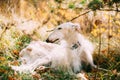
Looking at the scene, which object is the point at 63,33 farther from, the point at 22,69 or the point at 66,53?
the point at 22,69

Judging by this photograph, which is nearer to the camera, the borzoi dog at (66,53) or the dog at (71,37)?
the borzoi dog at (66,53)

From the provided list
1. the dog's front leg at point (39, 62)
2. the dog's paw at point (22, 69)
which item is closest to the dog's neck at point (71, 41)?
the dog's front leg at point (39, 62)

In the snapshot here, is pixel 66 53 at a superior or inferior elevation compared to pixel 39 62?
superior

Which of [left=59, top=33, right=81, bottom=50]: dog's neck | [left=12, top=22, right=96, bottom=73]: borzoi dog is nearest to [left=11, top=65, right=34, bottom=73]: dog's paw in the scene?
[left=12, top=22, right=96, bottom=73]: borzoi dog

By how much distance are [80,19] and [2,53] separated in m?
3.38

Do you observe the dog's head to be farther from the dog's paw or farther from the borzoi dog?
the dog's paw

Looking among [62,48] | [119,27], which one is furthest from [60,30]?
[119,27]

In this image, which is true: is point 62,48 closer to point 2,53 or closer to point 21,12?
point 2,53

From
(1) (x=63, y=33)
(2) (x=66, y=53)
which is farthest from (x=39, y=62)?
(1) (x=63, y=33)

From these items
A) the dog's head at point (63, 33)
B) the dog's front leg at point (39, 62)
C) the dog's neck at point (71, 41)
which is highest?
the dog's head at point (63, 33)

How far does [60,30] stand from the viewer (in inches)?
307

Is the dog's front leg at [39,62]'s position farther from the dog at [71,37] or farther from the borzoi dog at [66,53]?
the dog at [71,37]

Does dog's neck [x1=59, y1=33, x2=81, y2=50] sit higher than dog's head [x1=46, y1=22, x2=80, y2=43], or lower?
lower

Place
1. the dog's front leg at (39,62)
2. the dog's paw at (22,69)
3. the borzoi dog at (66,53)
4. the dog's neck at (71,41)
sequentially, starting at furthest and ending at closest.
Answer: the dog's neck at (71,41), the borzoi dog at (66,53), the dog's front leg at (39,62), the dog's paw at (22,69)
